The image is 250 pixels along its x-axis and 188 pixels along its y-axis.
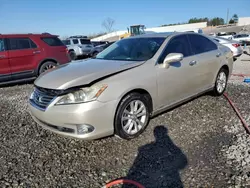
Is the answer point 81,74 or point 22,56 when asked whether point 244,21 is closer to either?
point 22,56

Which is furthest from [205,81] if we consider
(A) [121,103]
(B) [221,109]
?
(A) [121,103]

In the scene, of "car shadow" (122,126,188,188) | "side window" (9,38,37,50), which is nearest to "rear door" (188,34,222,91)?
"car shadow" (122,126,188,188)

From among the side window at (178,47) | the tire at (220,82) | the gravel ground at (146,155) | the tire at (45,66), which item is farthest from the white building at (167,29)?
the gravel ground at (146,155)

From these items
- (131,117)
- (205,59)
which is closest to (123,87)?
(131,117)

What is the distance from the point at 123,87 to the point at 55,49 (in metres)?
5.94

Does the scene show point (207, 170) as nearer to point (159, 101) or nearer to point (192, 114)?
point (159, 101)

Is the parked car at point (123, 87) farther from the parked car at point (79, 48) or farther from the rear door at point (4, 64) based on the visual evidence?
the parked car at point (79, 48)

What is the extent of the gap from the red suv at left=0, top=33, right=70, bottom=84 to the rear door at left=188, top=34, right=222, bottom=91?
5.38m

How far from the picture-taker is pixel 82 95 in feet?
9.67

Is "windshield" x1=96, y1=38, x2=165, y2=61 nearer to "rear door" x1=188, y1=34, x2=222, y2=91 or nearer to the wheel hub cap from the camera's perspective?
the wheel hub cap

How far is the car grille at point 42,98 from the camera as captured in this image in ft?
10.1

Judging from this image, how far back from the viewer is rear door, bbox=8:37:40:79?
7.46 metres

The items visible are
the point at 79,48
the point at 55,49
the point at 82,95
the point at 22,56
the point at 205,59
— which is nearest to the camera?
the point at 82,95

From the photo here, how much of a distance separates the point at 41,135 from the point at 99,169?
4.93ft
